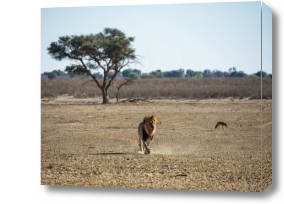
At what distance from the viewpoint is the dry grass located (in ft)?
68.1

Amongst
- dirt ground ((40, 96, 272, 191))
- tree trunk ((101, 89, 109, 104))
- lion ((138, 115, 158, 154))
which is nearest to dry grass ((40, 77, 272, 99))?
tree trunk ((101, 89, 109, 104))

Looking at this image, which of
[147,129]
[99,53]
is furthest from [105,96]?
[147,129]

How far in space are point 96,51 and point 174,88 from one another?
338 centimetres

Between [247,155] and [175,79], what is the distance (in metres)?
13.0

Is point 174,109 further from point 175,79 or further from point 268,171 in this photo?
point 268,171

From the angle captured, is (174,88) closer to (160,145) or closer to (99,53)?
(99,53)

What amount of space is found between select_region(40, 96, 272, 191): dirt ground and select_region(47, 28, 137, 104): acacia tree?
2.04 m

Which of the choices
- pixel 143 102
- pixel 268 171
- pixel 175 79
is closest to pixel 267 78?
pixel 175 79

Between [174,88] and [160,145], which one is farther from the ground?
[174,88]

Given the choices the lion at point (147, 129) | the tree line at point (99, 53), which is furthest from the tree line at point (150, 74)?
the lion at point (147, 129)

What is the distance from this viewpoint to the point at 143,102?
64.1 feet

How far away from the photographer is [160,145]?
12289mm

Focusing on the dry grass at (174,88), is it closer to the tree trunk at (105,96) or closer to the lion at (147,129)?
the tree trunk at (105,96)
